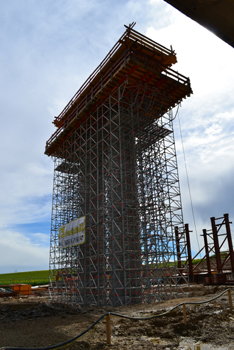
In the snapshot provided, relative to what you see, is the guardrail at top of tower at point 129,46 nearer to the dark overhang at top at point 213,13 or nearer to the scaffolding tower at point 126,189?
the scaffolding tower at point 126,189

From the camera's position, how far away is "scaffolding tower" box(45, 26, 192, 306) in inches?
714

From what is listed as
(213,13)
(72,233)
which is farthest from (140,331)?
(72,233)

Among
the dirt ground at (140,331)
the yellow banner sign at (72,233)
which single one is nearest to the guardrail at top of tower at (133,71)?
the yellow banner sign at (72,233)

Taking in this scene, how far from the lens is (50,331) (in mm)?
10109

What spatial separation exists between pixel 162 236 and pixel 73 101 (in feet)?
46.3

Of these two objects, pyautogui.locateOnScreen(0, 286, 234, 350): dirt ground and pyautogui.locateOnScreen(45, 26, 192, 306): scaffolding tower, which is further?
pyautogui.locateOnScreen(45, 26, 192, 306): scaffolding tower

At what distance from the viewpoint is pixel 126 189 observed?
62.4 ft

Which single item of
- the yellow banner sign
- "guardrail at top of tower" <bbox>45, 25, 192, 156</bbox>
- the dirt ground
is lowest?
the dirt ground

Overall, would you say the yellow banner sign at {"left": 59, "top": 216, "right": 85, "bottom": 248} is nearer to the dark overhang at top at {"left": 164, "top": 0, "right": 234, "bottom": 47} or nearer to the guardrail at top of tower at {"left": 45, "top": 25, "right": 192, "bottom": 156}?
the guardrail at top of tower at {"left": 45, "top": 25, "right": 192, "bottom": 156}

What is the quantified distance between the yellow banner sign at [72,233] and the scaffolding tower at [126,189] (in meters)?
0.19

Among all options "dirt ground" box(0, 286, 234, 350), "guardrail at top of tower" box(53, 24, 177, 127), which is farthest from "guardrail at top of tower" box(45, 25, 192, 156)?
"dirt ground" box(0, 286, 234, 350)

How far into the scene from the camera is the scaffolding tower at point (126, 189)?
18.1 meters

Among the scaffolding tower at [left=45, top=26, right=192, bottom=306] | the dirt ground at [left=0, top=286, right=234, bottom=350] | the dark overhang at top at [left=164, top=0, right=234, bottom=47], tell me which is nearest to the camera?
the dark overhang at top at [left=164, top=0, right=234, bottom=47]

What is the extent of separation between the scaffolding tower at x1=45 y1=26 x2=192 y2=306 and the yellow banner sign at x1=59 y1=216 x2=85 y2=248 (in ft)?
0.62
